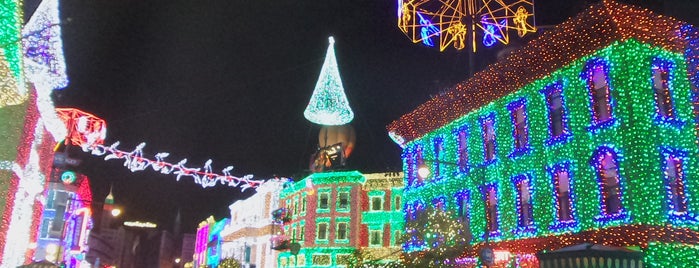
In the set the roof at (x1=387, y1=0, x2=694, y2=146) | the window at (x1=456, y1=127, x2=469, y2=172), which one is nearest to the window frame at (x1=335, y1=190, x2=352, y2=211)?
the roof at (x1=387, y1=0, x2=694, y2=146)

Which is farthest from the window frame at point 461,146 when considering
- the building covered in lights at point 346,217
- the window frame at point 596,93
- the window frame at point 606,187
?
the building covered in lights at point 346,217

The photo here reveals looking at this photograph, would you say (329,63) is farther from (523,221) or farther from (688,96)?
(688,96)

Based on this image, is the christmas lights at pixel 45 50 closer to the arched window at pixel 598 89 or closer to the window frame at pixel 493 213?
the window frame at pixel 493 213

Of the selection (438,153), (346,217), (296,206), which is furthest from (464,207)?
(296,206)

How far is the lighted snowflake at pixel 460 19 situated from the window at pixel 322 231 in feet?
86.9

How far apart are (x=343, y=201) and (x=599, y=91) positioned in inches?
1309

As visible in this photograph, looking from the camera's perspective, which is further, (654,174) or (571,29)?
(571,29)

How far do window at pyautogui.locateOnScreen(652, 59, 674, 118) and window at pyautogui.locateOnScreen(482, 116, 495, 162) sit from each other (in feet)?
23.2

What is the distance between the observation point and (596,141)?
19172 mm

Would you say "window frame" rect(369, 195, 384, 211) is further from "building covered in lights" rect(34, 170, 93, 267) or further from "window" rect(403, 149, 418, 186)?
"building covered in lights" rect(34, 170, 93, 267)

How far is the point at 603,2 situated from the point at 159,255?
12408 centimetres

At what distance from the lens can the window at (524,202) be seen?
22109 mm

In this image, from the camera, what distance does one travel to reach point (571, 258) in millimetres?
11102

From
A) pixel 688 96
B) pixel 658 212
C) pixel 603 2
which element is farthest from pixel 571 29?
pixel 658 212
